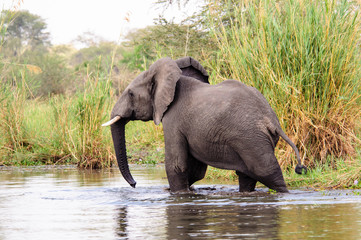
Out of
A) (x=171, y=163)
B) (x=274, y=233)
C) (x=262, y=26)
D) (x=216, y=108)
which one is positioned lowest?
(x=274, y=233)

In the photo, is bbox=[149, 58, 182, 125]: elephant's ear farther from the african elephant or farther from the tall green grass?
the tall green grass

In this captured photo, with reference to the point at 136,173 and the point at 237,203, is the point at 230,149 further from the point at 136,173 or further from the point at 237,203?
the point at 136,173

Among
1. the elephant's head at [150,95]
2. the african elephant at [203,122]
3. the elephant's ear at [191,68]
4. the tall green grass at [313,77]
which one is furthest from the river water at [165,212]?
the elephant's ear at [191,68]

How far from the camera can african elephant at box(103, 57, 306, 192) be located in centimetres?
757

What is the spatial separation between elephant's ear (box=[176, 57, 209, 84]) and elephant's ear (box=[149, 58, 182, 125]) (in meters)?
0.38

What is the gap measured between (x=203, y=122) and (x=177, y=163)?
0.63 metres

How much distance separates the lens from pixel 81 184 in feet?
30.5

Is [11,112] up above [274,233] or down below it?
above

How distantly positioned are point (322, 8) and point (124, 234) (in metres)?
5.39

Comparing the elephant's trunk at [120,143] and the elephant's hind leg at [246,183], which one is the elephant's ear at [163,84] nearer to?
the elephant's trunk at [120,143]

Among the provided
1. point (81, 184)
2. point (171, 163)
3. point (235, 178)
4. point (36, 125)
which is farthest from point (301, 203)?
point (36, 125)

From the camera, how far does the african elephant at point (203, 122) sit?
7570mm

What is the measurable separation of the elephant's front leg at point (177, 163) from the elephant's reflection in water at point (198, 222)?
1.17 m

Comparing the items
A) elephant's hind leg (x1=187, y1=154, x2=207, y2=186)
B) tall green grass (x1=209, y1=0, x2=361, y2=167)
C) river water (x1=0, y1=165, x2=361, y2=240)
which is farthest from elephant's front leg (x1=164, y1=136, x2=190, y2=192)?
tall green grass (x1=209, y1=0, x2=361, y2=167)
